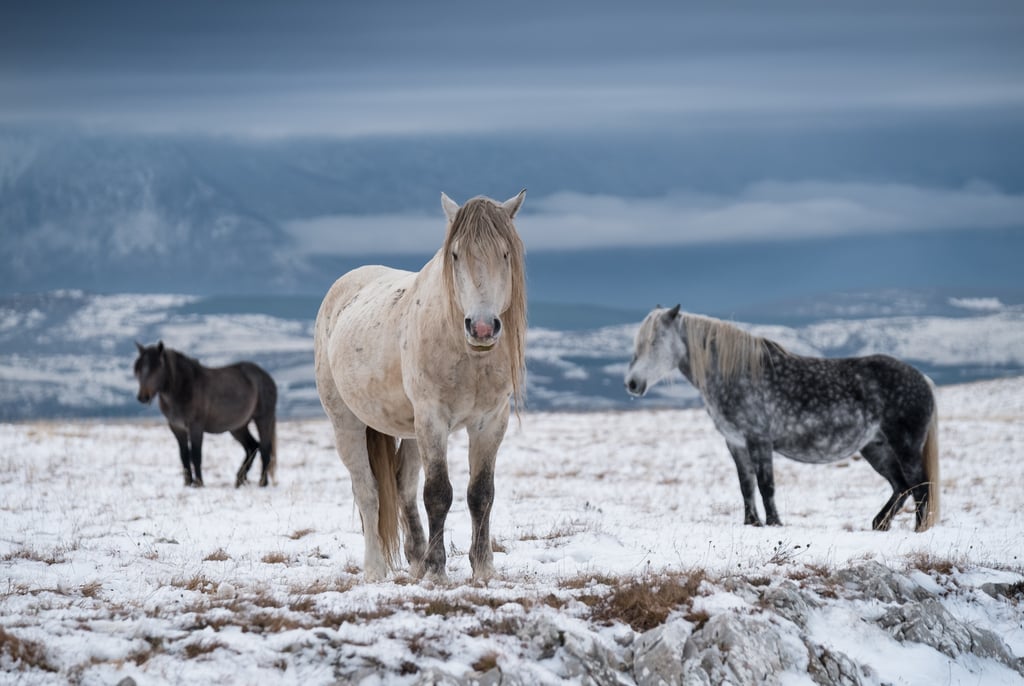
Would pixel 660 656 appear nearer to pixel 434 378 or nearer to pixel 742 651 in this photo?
pixel 742 651

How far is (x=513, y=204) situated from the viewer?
737cm

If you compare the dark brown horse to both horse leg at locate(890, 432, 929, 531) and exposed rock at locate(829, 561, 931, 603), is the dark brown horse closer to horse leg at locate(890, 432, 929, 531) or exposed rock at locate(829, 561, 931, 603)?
horse leg at locate(890, 432, 929, 531)

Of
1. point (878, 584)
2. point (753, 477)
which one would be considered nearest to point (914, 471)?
point (753, 477)

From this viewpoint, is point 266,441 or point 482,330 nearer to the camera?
point 482,330

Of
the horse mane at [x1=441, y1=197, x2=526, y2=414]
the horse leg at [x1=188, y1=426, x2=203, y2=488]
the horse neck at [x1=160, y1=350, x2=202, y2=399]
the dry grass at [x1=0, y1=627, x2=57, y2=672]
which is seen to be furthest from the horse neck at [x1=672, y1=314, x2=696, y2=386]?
the horse neck at [x1=160, y1=350, x2=202, y2=399]

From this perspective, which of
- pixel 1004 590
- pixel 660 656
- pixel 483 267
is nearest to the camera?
pixel 660 656

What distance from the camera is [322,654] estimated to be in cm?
582

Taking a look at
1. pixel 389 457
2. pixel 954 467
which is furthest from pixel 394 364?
pixel 954 467

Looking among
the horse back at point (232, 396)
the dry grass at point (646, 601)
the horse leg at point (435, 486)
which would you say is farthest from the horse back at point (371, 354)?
Result: the horse back at point (232, 396)

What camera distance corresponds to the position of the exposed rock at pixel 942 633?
709 cm

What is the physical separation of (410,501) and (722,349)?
18.7 ft

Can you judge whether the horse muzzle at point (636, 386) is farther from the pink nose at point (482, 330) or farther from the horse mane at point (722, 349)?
the pink nose at point (482, 330)

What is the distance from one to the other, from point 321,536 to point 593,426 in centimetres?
2173

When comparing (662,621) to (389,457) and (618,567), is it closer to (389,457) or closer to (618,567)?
(618,567)
